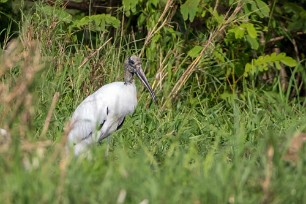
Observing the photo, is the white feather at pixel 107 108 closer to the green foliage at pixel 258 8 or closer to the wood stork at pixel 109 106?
the wood stork at pixel 109 106

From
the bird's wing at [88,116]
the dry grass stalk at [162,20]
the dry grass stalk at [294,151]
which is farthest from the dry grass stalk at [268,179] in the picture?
the dry grass stalk at [162,20]

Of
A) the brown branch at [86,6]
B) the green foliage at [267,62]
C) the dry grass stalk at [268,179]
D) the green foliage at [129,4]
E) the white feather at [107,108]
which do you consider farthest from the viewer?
the brown branch at [86,6]

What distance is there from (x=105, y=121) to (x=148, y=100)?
→ 1.00 meters

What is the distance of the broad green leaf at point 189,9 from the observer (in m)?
9.02

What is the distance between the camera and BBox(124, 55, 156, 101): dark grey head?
8.70m

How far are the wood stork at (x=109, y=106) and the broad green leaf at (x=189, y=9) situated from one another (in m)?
0.62

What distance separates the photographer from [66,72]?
905cm

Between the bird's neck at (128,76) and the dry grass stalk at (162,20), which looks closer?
the bird's neck at (128,76)

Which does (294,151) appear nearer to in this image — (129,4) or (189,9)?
(189,9)

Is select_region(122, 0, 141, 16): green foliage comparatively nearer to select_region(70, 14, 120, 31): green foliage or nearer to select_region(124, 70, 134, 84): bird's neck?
select_region(70, 14, 120, 31): green foliage

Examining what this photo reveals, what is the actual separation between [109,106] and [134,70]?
0.57m

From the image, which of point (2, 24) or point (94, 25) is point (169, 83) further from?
point (2, 24)

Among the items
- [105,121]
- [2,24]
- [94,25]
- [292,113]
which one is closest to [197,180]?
[105,121]

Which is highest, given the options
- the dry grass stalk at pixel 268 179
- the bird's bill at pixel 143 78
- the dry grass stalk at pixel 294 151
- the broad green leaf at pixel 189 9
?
the dry grass stalk at pixel 268 179
